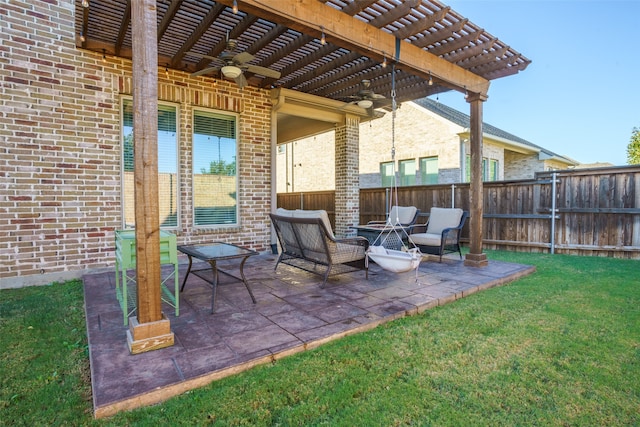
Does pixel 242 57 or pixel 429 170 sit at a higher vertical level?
pixel 242 57

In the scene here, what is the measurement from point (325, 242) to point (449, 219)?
3210 mm

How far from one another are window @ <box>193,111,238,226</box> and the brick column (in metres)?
2.49

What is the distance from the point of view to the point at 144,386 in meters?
1.81

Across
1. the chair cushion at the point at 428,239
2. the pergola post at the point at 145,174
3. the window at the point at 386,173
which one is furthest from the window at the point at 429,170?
the pergola post at the point at 145,174

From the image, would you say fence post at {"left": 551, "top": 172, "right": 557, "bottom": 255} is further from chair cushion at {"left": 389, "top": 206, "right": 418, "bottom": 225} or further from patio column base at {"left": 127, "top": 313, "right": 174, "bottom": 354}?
patio column base at {"left": 127, "top": 313, "right": 174, "bottom": 354}

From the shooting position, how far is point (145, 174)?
220 centimetres

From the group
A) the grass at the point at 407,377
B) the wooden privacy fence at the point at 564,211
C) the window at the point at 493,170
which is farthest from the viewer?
the window at the point at 493,170

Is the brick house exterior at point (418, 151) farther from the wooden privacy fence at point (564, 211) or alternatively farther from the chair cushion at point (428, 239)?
the chair cushion at point (428, 239)

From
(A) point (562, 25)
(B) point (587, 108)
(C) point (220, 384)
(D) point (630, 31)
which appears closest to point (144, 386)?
(C) point (220, 384)

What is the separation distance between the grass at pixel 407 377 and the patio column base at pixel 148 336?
0.99 feet

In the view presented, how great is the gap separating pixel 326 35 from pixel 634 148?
17.9 meters

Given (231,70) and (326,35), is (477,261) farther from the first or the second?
(231,70)

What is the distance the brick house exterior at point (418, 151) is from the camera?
1046 centimetres

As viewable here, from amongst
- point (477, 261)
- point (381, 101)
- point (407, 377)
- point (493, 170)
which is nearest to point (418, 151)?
point (493, 170)
